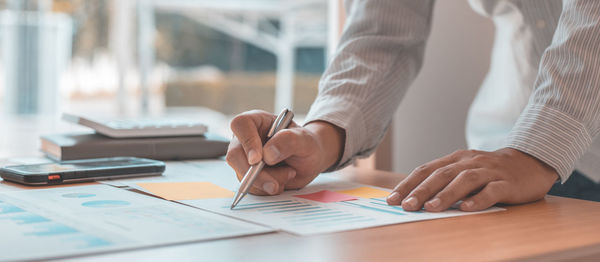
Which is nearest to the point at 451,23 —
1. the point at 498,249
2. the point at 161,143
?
the point at 161,143

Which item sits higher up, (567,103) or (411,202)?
(567,103)

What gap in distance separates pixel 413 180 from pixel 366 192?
8 centimetres

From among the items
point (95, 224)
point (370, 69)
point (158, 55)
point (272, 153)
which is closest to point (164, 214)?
point (95, 224)

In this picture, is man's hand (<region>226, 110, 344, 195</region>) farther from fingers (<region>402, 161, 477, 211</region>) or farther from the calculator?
the calculator

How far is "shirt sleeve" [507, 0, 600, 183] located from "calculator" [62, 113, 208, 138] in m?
0.61

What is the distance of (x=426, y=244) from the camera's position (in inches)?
19.9

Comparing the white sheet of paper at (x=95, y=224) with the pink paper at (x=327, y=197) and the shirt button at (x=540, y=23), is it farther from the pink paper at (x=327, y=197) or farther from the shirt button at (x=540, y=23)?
the shirt button at (x=540, y=23)

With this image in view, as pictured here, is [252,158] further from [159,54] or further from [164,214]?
[159,54]

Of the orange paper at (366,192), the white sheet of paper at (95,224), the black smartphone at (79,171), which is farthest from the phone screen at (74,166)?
the orange paper at (366,192)

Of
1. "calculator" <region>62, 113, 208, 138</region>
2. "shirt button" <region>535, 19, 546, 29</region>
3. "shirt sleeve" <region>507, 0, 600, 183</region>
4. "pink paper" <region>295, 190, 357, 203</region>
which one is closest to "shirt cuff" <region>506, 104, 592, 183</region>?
"shirt sleeve" <region>507, 0, 600, 183</region>

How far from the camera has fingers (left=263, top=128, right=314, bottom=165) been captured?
75 cm

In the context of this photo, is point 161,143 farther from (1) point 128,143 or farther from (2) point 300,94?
(2) point 300,94

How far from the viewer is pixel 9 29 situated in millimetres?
3307

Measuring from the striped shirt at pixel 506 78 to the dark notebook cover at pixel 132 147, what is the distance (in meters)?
0.25
